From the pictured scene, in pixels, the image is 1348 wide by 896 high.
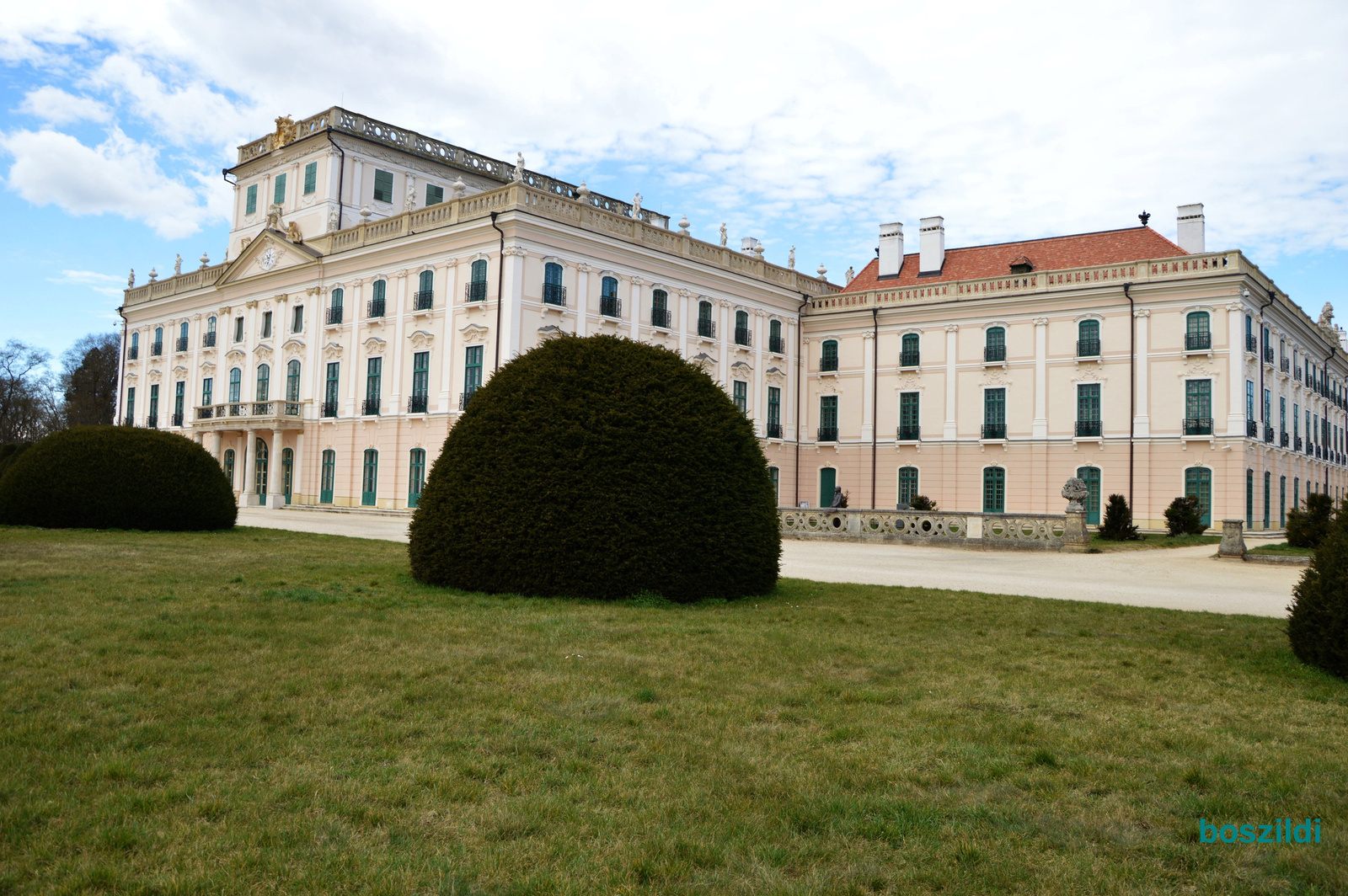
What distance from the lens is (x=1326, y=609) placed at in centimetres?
796

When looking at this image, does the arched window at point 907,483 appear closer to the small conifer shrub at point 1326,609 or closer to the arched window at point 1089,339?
the arched window at point 1089,339

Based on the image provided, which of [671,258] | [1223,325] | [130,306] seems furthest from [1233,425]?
[130,306]

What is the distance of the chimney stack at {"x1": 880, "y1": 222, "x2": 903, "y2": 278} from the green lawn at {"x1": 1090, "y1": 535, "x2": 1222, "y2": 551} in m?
19.1

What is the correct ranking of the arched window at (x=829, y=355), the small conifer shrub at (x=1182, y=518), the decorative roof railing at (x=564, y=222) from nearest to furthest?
the small conifer shrub at (x=1182, y=518)
the decorative roof railing at (x=564, y=222)
the arched window at (x=829, y=355)

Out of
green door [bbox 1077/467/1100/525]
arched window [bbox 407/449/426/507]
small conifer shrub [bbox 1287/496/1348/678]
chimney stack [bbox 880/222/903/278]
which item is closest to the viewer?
small conifer shrub [bbox 1287/496/1348/678]

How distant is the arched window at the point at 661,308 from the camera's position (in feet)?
133

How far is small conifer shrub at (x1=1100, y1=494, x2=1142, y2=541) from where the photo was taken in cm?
2961

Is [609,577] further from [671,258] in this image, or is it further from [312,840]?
[671,258]

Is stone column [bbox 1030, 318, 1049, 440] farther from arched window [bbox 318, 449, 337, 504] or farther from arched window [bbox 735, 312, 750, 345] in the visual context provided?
arched window [bbox 318, 449, 337, 504]

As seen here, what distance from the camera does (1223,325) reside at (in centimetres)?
3669

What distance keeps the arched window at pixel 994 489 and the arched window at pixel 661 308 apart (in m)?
15.1

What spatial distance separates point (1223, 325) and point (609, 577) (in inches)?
1333

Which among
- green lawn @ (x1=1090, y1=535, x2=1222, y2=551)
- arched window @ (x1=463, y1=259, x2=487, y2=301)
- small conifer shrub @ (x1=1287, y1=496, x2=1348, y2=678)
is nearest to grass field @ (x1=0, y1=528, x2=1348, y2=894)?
small conifer shrub @ (x1=1287, y1=496, x2=1348, y2=678)

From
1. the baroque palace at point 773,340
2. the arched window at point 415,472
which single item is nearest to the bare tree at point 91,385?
the baroque palace at point 773,340
